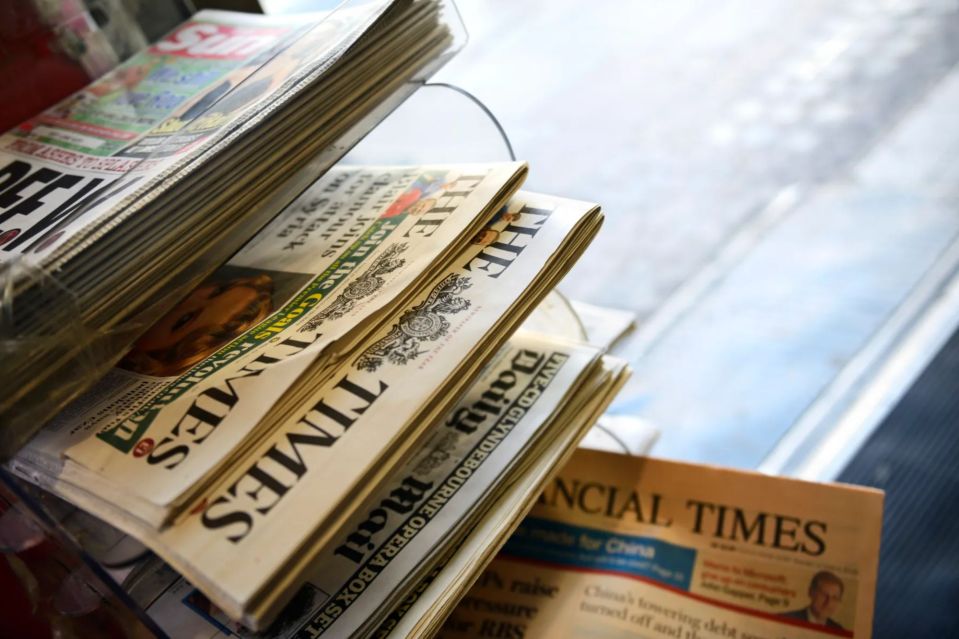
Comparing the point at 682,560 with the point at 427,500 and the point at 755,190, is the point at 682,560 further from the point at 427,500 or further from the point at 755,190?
the point at 755,190

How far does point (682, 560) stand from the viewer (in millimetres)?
652

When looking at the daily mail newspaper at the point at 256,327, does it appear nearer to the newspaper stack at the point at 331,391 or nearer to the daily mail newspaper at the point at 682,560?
the newspaper stack at the point at 331,391

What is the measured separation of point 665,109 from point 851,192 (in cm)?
34

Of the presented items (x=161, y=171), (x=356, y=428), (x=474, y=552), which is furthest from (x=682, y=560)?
(x=161, y=171)

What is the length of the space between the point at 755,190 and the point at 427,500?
0.83 meters

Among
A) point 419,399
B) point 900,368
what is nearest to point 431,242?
point 419,399

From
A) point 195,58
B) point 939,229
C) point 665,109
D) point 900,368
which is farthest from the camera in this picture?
point 665,109

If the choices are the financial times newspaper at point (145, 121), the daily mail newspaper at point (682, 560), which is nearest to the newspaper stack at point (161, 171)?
the financial times newspaper at point (145, 121)

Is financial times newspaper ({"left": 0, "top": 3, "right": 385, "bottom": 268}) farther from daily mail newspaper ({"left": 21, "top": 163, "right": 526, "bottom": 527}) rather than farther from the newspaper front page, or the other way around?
the newspaper front page

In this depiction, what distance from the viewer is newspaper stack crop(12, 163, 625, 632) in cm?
39

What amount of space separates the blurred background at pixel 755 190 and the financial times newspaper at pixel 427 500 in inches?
7.3

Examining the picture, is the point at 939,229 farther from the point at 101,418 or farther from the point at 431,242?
the point at 101,418

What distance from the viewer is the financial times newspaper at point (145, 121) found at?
1.52ft

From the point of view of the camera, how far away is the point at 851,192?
1161 mm
